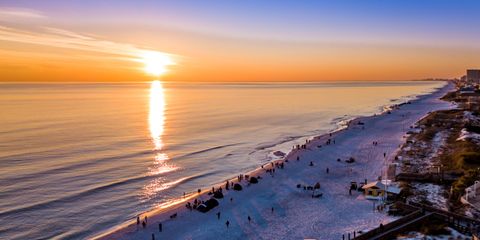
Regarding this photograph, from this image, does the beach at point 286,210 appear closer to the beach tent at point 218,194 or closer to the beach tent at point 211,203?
the beach tent at point 211,203

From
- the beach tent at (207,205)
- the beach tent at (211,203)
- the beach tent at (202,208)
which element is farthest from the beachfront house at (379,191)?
the beach tent at (202,208)

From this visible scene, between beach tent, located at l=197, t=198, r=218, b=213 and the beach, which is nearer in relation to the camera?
the beach

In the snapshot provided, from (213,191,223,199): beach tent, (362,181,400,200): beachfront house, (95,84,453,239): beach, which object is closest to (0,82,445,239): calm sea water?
(95,84,453,239): beach

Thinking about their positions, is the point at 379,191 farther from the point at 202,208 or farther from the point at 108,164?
the point at 108,164

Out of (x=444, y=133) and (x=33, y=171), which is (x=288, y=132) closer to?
(x=444, y=133)

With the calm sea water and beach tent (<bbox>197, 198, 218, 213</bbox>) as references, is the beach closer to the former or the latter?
beach tent (<bbox>197, 198, 218, 213</bbox>)

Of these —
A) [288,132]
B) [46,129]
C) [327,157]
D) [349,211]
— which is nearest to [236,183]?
[349,211]
